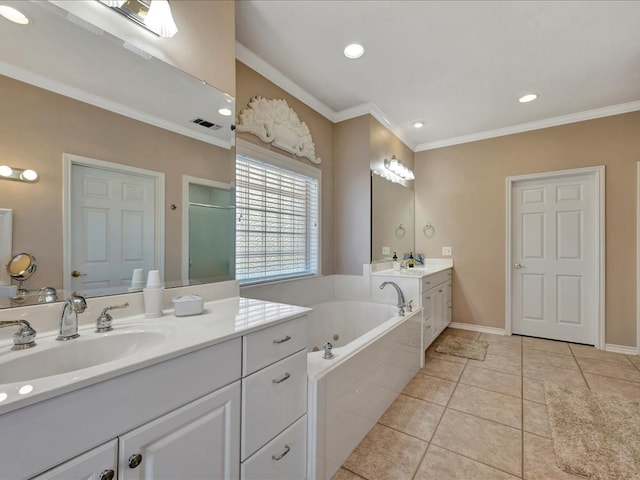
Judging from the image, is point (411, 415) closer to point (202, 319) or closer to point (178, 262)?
point (202, 319)

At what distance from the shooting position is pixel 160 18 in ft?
4.11

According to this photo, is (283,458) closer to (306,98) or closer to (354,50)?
(354,50)

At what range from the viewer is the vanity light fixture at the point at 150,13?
1198mm

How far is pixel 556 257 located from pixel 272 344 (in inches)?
142

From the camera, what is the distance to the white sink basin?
80 centimetres

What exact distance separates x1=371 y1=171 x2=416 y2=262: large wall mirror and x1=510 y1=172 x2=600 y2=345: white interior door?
123cm

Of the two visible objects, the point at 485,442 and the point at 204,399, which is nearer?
the point at 204,399

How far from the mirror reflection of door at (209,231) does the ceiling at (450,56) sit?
3.84ft

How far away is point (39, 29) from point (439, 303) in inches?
141

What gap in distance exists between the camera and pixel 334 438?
1437 mm

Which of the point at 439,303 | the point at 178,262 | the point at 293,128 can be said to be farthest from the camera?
the point at 439,303

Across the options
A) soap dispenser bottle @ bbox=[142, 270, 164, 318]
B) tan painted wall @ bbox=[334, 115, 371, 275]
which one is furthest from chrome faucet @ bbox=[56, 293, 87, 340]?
tan painted wall @ bbox=[334, 115, 371, 275]

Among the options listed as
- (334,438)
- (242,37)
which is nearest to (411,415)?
(334,438)

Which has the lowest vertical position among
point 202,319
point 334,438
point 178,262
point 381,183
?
point 334,438
